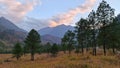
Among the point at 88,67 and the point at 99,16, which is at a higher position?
the point at 99,16

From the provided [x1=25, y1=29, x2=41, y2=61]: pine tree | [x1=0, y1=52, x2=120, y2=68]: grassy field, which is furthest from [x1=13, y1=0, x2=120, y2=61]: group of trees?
[x1=0, y1=52, x2=120, y2=68]: grassy field

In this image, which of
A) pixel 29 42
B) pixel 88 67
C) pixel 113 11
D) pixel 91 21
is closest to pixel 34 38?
pixel 29 42

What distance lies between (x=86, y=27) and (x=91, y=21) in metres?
12.0

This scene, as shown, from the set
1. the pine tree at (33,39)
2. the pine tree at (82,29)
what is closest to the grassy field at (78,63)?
the pine tree at (82,29)

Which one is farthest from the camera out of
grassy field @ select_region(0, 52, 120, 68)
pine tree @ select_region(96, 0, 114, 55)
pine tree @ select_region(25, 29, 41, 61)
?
pine tree @ select_region(25, 29, 41, 61)

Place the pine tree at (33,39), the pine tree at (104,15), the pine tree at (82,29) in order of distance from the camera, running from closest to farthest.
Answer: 1. the pine tree at (104,15)
2. the pine tree at (82,29)
3. the pine tree at (33,39)

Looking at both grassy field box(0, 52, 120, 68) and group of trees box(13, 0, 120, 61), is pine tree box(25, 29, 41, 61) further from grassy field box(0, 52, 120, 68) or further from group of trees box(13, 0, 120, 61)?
grassy field box(0, 52, 120, 68)

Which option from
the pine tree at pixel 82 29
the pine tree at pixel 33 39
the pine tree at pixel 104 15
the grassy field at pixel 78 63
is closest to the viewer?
the grassy field at pixel 78 63

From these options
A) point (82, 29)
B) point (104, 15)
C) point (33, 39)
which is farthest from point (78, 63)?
point (33, 39)

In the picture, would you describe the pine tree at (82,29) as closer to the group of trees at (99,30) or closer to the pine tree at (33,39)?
the group of trees at (99,30)

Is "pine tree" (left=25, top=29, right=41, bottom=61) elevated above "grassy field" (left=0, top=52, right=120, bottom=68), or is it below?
above

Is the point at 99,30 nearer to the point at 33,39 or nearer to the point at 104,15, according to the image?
the point at 104,15

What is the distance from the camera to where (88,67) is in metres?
25.1

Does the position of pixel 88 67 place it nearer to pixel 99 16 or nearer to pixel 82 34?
pixel 99 16
